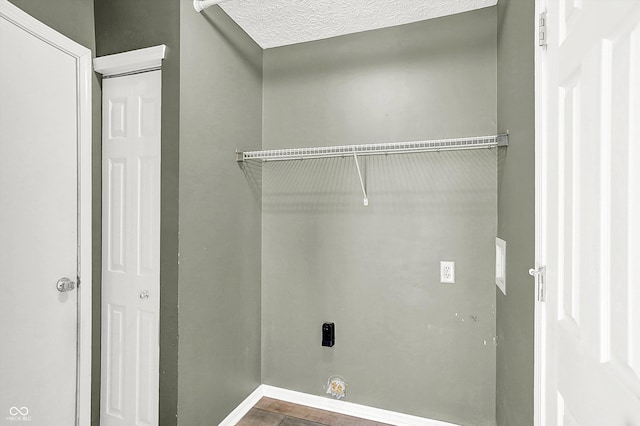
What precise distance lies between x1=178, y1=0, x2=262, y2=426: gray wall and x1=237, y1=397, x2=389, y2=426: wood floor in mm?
140

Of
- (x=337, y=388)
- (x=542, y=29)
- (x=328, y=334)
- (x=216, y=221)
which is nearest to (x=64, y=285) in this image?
(x=216, y=221)

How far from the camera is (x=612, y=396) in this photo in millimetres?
604

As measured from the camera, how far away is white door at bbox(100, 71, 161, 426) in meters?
1.65

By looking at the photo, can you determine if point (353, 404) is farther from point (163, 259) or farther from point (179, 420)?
point (163, 259)

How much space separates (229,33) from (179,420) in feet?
7.20

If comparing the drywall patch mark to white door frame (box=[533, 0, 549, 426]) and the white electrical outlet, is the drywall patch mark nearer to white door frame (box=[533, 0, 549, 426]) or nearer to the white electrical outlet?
the white electrical outlet

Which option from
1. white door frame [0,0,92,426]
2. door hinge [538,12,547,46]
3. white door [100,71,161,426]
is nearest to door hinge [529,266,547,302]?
door hinge [538,12,547,46]

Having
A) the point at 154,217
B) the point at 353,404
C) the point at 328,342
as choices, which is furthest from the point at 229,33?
the point at 353,404

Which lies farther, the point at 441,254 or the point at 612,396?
the point at 441,254

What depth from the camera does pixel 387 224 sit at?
1981 millimetres

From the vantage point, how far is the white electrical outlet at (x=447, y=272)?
72.8 inches

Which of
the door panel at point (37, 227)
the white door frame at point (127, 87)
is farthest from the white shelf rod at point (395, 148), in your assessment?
the door panel at point (37, 227)

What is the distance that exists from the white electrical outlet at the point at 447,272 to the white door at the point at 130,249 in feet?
5.34

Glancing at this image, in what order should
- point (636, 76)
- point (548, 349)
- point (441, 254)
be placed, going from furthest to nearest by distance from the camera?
point (441, 254), point (548, 349), point (636, 76)
